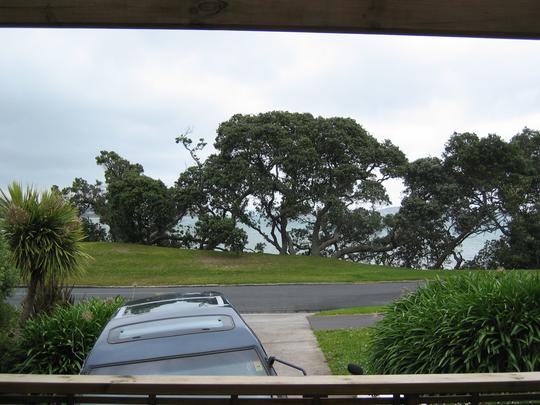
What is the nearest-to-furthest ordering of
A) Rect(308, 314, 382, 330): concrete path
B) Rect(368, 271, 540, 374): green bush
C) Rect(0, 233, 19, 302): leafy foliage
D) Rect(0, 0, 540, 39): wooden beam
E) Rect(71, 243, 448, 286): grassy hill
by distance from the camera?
1. Rect(0, 0, 540, 39): wooden beam
2. Rect(368, 271, 540, 374): green bush
3. Rect(0, 233, 19, 302): leafy foliage
4. Rect(308, 314, 382, 330): concrete path
5. Rect(71, 243, 448, 286): grassy hill

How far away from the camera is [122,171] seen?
1599 inches

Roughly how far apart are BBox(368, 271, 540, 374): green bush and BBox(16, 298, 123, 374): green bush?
4.20m

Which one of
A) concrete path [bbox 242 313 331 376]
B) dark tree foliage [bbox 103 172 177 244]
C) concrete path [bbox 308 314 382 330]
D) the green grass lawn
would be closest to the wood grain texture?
the green grass lawn

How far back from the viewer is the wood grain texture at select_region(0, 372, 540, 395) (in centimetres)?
226

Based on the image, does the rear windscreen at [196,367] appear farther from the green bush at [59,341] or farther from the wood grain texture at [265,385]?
the green bush at [59,341]

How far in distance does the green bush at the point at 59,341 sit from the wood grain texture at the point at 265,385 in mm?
5683

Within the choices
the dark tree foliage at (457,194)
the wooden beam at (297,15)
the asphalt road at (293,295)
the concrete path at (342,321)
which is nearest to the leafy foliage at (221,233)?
the dark tree foliage at (457,194)

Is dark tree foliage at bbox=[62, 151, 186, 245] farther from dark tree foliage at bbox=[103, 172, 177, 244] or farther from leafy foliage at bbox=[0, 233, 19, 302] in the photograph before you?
leafy foliage at bbox=[0, 233, 19, 302]

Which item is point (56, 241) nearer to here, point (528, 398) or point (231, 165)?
point (528, 398)

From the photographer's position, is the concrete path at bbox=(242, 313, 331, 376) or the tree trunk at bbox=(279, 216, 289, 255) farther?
the tree trunk at bbox=(279, 216, 289, 255)

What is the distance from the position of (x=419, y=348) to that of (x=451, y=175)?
29.9m

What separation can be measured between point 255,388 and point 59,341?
655cm

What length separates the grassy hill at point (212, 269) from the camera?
24.3m

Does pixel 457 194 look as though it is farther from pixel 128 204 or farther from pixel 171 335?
pixel 171 335
